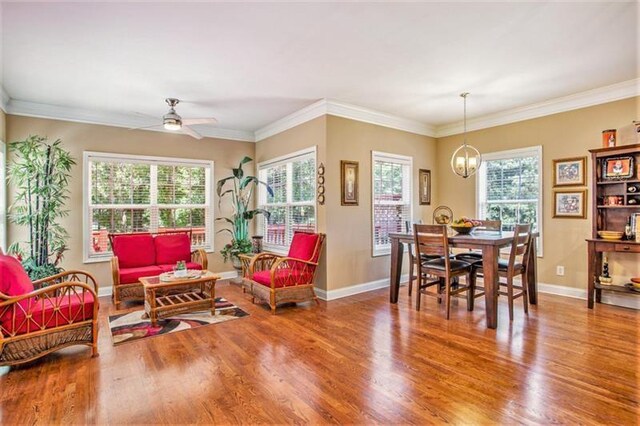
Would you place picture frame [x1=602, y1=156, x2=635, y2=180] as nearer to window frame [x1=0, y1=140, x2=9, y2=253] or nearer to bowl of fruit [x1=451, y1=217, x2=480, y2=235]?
bowl of fruit [x1=451, y1=217, x2=480, y2=235]

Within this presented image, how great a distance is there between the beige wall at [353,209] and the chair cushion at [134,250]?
2.65m

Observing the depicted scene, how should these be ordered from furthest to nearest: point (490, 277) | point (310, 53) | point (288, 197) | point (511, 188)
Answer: point (288, 197) → point (511, 188) → point (490, 277) → point (310, 53)

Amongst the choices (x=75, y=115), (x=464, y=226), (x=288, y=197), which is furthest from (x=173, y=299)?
(x=464, y=226)

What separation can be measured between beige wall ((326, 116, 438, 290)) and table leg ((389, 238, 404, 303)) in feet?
2.30

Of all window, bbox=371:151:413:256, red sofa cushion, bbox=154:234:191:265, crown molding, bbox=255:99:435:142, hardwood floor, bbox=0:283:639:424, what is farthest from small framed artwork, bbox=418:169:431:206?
red sofa cushion, bbox=154:234:191:265

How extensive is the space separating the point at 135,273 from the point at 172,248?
0.77 m

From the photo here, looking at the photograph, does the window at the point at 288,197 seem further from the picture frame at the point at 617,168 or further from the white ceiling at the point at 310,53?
the picture frame at the point at 617,168

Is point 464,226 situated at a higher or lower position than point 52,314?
higher

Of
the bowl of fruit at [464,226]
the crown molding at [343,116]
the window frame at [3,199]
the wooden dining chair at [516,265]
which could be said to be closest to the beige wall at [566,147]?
the wooden dining chair at [516,265]

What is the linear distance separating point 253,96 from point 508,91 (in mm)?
3356

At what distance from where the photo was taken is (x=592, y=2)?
2.57 meters

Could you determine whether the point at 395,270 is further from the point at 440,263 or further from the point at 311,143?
the point at 311,143

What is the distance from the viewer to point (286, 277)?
4.34 metres

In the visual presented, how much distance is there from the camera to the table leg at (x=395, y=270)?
454cm
